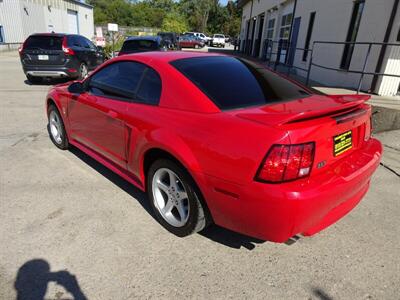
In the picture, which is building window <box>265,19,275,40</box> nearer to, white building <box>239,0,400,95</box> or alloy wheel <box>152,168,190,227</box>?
white building <box>239,0,400,95</box>

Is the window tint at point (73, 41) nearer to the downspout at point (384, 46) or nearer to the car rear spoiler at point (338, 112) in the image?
the downspout at point (384, 46)

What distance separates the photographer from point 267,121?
7.43 ft

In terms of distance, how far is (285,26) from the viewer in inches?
663

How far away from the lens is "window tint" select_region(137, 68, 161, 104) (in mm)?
3021

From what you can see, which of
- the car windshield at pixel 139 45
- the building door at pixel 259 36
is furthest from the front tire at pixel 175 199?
the building door at pixel 259 36

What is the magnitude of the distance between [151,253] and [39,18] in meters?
30.9

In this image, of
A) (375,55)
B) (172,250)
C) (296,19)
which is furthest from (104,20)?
(172,250)

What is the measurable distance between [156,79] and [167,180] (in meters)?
0.95

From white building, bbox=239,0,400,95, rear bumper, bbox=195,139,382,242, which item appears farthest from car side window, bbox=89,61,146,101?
white building, bbox=239,0,400,95

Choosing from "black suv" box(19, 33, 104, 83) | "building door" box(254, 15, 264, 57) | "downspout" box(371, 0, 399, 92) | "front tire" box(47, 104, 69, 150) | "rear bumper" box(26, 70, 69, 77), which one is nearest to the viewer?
"front tire" box(47, 104, 69, 150)

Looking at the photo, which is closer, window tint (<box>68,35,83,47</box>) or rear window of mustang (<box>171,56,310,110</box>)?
rear window of mustang (<box>171,56,310,110</box>)

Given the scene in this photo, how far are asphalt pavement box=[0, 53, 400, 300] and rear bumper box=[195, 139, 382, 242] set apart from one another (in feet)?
1.39

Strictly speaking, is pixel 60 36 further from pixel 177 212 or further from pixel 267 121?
pixel 267 121

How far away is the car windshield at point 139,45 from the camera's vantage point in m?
11.8
